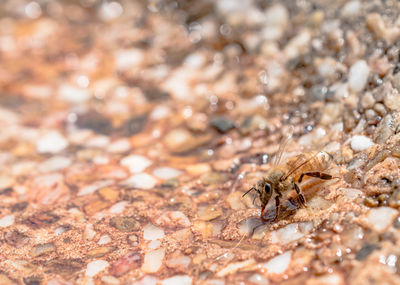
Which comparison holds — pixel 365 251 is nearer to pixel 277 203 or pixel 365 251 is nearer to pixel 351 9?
pixel 277 203

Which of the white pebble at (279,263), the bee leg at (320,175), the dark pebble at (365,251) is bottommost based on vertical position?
the white pebble at (279,263)

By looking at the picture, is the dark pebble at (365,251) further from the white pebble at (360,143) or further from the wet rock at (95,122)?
the wet rock at (95,122)

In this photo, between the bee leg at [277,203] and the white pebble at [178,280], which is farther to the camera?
the bee leg at [277,203]

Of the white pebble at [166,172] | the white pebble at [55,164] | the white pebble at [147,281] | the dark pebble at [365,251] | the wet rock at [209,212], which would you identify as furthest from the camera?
the white pebble at [55,164]

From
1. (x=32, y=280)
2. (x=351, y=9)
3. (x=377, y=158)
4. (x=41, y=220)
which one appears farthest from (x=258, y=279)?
(x=351, y=9)

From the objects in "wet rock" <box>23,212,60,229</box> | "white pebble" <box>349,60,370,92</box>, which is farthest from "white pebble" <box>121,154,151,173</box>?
"white pebble" <box>349,60,370,92</box>

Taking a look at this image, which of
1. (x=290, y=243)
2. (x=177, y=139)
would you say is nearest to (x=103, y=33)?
(x=177, y=139)

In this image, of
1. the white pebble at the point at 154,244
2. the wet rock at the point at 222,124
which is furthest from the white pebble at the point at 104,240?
the wet rock at the point at 222,124
